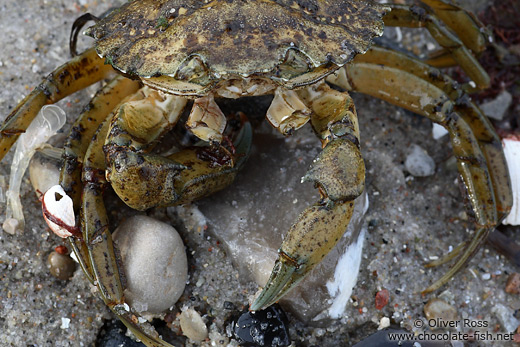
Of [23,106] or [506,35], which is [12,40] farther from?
[506,35]

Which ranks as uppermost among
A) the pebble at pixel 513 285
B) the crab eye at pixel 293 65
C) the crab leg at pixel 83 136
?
the crab eye at pixel 293 65

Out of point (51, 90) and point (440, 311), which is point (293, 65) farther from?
point (440, 311)

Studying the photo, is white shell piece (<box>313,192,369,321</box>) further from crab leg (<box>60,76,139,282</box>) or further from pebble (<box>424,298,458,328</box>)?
crab leg (<box>60,76,139,282</box>)

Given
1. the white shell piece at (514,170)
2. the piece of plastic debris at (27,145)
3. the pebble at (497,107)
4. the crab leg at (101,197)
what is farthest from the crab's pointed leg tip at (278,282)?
the pebble at (497,107)

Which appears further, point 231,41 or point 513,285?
point 513,285

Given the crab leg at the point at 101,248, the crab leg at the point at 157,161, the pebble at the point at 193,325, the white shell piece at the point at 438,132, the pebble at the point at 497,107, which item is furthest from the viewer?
the pebble at the point at 497,107

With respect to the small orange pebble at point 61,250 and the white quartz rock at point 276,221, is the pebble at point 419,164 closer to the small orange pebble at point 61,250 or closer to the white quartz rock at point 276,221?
the white quartz rock at point 276,221

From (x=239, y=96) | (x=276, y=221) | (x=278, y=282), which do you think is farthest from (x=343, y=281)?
(x=239, y=96)

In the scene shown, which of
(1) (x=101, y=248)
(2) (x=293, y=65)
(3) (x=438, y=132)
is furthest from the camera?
(3) (x=438, y=132)
